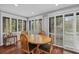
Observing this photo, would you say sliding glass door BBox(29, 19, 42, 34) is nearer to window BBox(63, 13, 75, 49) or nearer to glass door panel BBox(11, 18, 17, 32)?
glass door panel BBox(11, 18, 17, 32)

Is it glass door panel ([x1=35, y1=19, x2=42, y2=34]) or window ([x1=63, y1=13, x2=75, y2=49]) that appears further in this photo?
glass door panel ([x1=35, y1=19, x2=42, y2=34])

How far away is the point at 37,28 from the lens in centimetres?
152

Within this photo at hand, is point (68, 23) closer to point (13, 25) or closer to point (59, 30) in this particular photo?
point (59, 30)

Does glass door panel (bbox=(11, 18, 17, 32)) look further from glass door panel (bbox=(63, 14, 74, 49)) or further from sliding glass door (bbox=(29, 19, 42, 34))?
glass door panel (bbox=(63, 14, 74, 49))

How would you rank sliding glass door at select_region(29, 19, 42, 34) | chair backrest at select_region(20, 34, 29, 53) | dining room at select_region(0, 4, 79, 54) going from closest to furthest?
dining room at select_region(0, 4, 79, 54), sliding glass door at select_region(29, 19, 42, 34), chair backrest at select_region(20, 34, 29, 53)

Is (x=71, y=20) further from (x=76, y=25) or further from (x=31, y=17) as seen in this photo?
(x=31, y=17)

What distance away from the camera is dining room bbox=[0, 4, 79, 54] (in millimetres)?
1366

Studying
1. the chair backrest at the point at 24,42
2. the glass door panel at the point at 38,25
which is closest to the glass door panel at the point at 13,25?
the chair backrest at the point at 24,42

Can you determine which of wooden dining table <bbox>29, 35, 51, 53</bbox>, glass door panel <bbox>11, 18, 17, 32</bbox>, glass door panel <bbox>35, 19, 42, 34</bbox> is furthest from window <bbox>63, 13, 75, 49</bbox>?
glass door panel <bbox>11, 18, 17, 32</bbox>

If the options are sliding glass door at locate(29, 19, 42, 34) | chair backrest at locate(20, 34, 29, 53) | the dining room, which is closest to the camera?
the dining room

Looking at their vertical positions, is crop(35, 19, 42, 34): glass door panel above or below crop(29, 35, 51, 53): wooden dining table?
above

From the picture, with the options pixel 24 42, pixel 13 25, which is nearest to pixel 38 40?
pixel 24 42

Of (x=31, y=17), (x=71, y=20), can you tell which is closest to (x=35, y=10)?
(x=31, y=17)

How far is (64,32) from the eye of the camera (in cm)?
156
